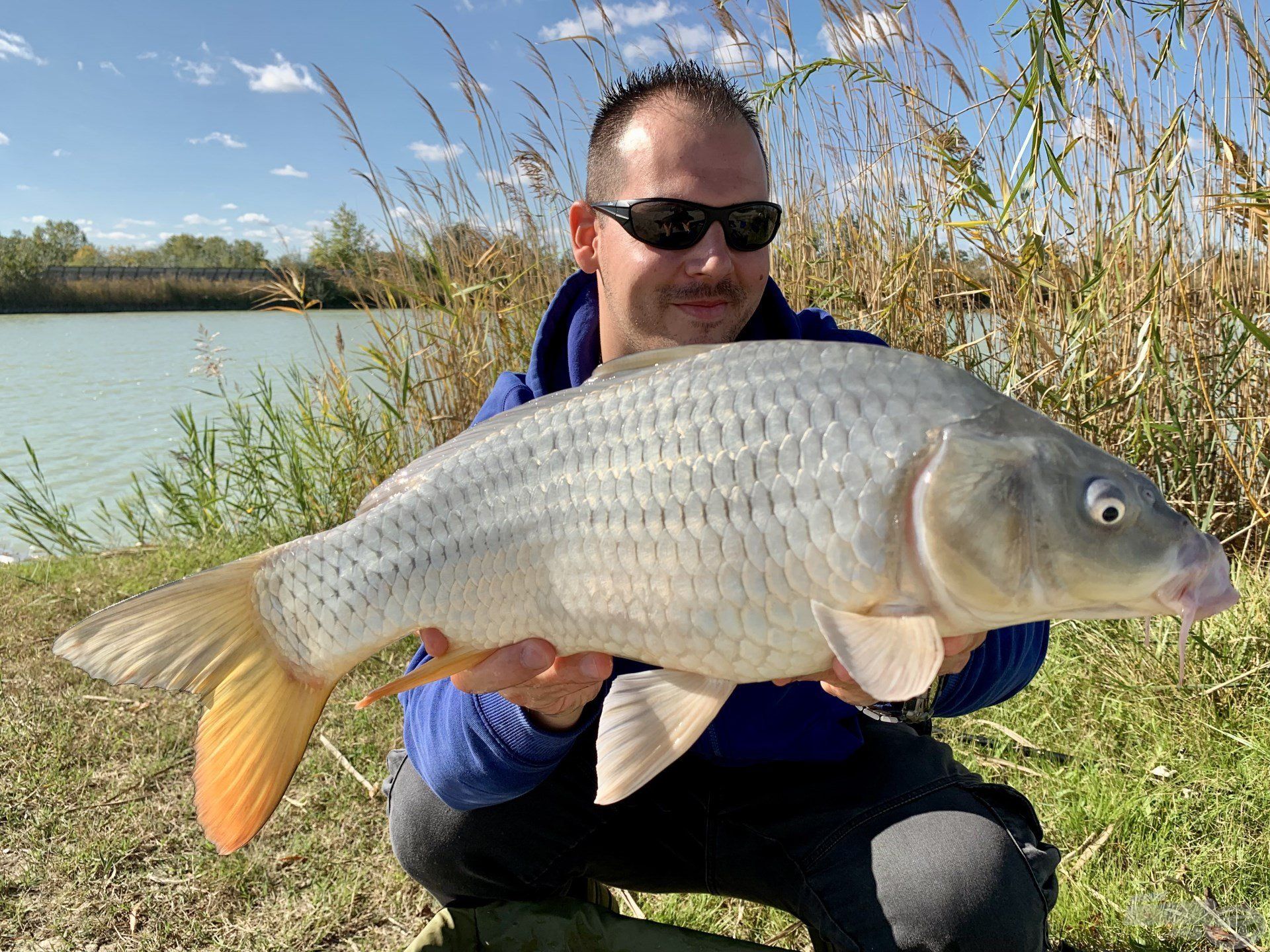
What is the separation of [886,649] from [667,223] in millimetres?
926

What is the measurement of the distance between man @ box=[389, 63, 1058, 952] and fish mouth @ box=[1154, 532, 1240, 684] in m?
0.25

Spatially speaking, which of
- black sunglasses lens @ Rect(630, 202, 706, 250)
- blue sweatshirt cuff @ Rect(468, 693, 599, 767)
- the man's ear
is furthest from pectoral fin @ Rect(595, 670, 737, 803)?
the man's ear

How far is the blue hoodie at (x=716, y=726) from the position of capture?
1258 mm

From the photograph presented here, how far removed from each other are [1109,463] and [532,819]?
3.20 ft

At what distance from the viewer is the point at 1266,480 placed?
2.26 meters

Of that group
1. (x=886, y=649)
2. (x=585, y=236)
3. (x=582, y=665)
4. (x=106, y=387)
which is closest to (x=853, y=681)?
(x=886, y=649)

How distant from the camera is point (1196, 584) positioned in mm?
864

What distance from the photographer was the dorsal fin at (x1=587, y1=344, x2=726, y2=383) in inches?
41.2

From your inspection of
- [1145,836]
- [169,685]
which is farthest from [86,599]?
[1145,836]

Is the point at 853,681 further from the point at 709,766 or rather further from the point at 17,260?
the point at 17,260

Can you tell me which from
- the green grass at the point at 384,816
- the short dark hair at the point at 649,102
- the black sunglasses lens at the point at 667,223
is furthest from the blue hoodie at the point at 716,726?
the short dark hair at the point at 649,102

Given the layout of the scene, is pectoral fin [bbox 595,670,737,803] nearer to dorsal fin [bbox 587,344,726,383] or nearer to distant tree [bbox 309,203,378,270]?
dorsal fin [bbox 587,344,726,383]

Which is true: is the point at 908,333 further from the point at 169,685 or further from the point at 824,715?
the point at 169,685

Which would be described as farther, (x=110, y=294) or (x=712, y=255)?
(x=110, y=294)
